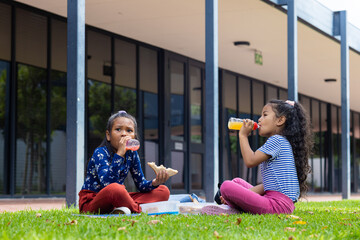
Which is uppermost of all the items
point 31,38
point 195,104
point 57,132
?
point 31,38

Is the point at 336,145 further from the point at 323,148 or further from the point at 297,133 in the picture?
the point at 297,133

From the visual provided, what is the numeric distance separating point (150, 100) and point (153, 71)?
753 millimetres

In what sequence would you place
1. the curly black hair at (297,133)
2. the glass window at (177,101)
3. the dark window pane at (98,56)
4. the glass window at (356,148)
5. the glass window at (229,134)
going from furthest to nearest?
the glass window at (356,148), the glass window at (229,134), the glass window at (177,101), the dark window pane at (98,56), the curly black hair at (297,133)

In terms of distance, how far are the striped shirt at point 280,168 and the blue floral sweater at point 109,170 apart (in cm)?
115

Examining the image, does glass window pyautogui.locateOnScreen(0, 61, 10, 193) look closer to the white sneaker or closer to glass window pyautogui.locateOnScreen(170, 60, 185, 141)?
glass window pyautogui.locateOnScreen(170, 60, 185, 141)

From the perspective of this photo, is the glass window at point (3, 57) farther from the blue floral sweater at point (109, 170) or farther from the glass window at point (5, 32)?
the blue floral sweater at point (109, 170)

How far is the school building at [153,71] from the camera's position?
32.4 ft

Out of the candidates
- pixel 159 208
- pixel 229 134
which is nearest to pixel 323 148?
pixel 229 134

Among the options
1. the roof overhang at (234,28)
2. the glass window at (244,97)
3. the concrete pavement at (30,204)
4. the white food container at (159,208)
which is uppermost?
the roof overhang at (234,28)

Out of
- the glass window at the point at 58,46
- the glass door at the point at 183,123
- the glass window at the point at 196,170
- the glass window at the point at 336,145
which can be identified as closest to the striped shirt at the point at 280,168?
the glass window at the point at 58,46

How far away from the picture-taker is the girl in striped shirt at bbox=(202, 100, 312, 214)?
4.64 meters

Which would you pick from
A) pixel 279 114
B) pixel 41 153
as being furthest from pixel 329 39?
pixel 279 114

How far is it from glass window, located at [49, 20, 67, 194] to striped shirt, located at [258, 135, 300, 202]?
22.0ft

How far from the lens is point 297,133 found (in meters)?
4.97
